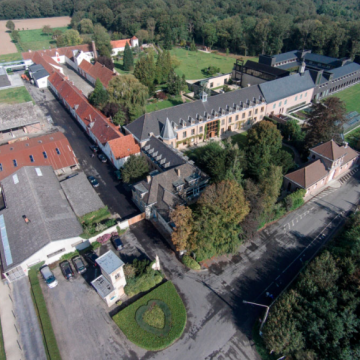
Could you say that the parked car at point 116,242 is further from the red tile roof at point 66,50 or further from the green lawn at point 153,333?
the red tile roof at point 66,50

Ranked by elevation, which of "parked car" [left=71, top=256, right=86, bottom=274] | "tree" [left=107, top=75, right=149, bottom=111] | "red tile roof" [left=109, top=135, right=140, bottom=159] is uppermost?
"tree" [left=107, top=75, right=149, bottom=111]

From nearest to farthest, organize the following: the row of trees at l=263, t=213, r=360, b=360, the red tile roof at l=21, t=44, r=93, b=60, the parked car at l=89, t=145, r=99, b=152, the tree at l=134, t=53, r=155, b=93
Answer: the row of trees at l=263, t=213, r=360, b=360, the parked car at l=89, t=145, r=99, b=152, the tree at l=134, t=53, r=155, b=93, the red tile roof at l=21, t=44, r=93, b=60

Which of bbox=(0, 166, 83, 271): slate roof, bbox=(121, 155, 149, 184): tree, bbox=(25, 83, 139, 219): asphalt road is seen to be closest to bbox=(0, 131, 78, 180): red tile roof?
bbox=(0, 166, 83, 271): slate roof

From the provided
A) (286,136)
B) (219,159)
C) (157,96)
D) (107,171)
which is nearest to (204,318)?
(219,159)

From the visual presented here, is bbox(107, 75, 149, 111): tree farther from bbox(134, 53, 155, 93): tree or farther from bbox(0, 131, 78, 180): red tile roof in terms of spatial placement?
bbox(0, 131, 78, 180): red tile roof

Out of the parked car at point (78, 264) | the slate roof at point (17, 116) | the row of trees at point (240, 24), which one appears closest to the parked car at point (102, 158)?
the slate roof at point (17, 116)

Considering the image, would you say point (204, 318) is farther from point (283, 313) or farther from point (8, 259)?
point (8, 259)

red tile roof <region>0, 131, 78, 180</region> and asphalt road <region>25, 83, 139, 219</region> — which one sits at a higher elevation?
red tile roof <region>0, 131, 78, 180</region>
